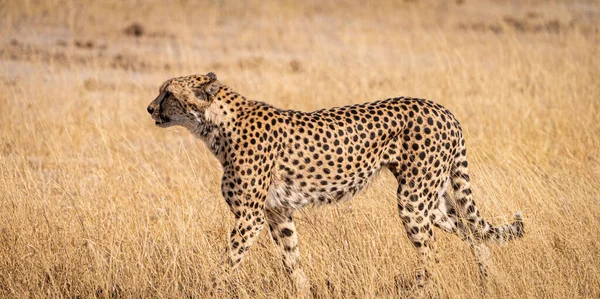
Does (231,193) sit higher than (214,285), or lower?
higher

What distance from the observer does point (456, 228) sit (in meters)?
4.92

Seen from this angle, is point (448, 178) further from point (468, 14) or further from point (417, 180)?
point (468, 14)

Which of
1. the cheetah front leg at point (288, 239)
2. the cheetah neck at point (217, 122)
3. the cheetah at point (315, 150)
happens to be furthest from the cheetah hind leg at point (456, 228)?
the cheetah neck at point (217, 122)

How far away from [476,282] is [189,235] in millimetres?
1611

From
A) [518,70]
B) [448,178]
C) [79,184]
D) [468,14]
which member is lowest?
[468,14]

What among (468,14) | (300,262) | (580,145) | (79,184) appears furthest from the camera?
(468,14)

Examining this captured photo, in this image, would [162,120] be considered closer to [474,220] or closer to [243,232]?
[243,232]

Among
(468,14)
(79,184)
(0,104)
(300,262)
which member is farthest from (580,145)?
(468,14)

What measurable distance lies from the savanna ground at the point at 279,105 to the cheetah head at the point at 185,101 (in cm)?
62

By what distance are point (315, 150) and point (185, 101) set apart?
73 centimetres

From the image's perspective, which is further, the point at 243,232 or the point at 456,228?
the point at 456,228

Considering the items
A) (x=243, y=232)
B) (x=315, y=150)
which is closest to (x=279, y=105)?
(x=315, y=150)

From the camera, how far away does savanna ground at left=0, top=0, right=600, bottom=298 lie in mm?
4695

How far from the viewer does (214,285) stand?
4.56 meters
